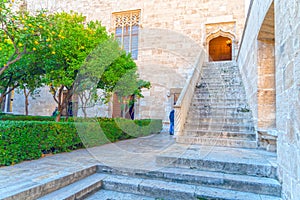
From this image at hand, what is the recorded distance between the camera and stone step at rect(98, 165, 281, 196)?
8.20 ft

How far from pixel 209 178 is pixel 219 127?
7.46 ft

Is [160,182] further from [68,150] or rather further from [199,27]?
[199,27]

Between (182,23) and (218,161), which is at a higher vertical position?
(182,23)

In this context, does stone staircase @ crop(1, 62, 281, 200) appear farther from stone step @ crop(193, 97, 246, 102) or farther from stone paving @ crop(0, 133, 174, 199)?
stone step @ crop(193, 97, 246, 102)

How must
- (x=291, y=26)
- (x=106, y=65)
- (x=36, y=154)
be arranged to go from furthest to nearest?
(x=106, y=65), (x=36, y=154), (x=291, y=26)

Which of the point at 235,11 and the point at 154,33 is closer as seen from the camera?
the point at 235,11

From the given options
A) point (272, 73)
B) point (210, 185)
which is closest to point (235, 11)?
point (272, 73)

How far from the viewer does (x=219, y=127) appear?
4816 millimetres

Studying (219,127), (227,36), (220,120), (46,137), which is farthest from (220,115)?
(227,36)

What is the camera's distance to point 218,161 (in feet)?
9.87

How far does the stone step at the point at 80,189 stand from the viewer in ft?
8.04

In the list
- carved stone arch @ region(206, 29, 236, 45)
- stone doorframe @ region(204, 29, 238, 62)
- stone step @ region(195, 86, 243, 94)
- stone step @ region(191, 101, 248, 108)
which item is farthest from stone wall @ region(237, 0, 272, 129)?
carved stone arch @ region(206, 29, 236, 45)

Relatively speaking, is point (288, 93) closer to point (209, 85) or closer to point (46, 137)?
point (46, 137)

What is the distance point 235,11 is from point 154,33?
442 cm
